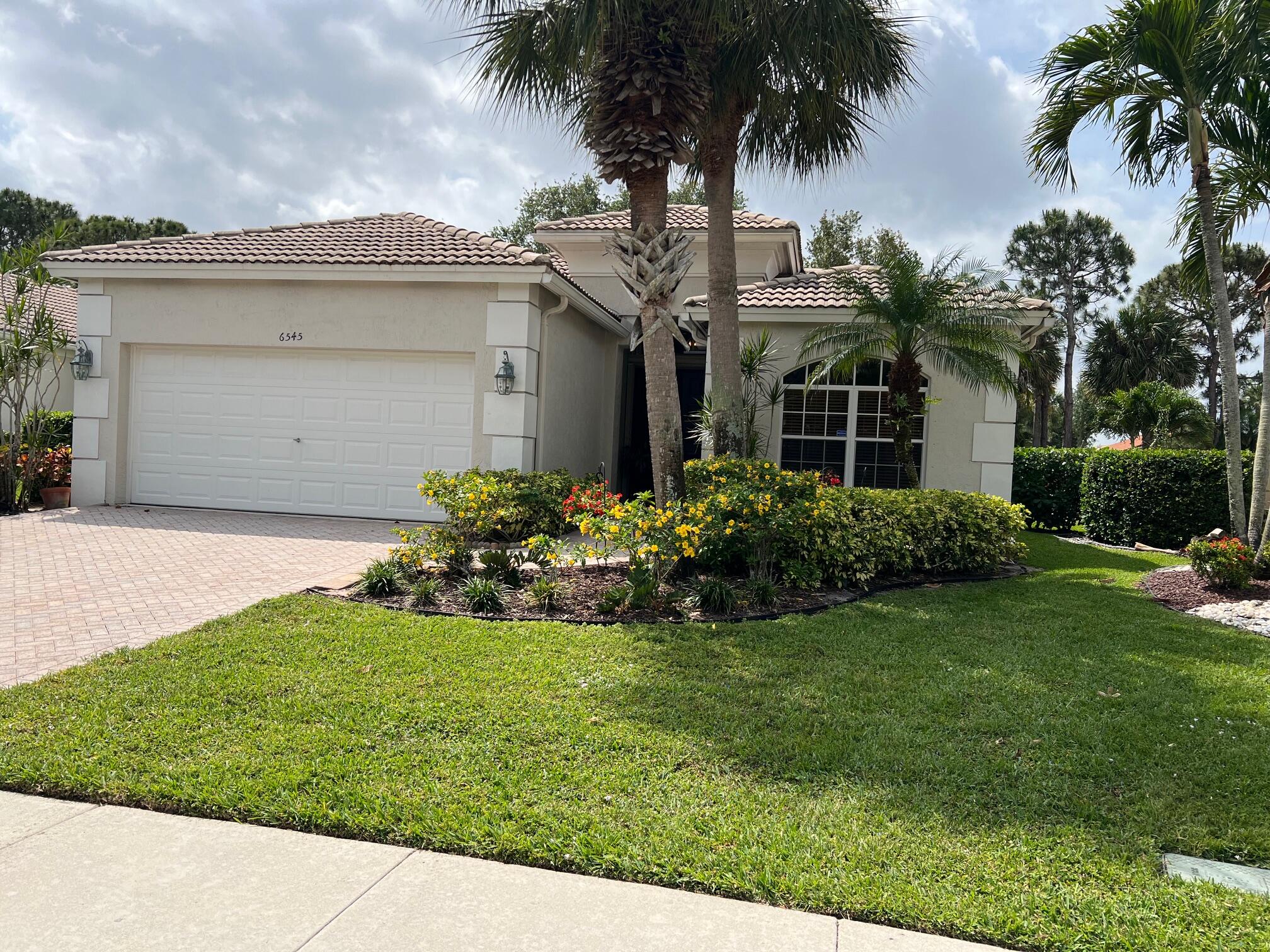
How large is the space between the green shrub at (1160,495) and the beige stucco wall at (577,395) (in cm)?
906

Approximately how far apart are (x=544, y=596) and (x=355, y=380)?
7.30 metres

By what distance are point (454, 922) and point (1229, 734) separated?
431 cm

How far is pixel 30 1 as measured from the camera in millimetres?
12086

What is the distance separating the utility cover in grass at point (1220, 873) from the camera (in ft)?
10.5

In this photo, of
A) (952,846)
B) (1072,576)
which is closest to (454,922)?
(952,846)

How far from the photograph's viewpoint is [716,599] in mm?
7242

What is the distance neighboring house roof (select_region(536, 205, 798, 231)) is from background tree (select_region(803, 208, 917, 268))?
17711mm

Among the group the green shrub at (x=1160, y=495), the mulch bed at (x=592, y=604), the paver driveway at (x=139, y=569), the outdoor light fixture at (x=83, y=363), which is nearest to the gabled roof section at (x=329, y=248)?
the outdoor light fixture at (x=83, y=363)

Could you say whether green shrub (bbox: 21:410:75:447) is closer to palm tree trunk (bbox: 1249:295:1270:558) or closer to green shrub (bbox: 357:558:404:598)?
green shrub (bbox: 357:558:404:598)

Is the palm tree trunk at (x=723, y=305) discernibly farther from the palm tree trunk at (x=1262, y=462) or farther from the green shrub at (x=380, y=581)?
the palm tree trunk at (x=1262, y=462)

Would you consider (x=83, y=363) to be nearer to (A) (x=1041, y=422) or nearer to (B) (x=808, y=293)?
(B) (x=808, y=293)

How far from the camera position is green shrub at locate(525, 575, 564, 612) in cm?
716

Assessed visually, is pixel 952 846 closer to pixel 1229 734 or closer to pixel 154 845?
pixel 1229 734

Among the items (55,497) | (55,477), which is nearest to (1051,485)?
(55,497)
